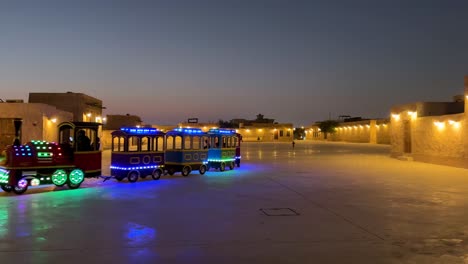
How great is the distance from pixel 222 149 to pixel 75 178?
9437 mm

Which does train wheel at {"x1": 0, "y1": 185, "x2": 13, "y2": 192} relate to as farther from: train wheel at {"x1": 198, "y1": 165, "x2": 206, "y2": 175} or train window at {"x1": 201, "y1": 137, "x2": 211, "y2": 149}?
train window at {"x1": 201, "y1": 137, "x2": 211, "y2": 149}

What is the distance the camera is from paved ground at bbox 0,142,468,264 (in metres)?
6.91

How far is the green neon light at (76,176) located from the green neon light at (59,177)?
24cm

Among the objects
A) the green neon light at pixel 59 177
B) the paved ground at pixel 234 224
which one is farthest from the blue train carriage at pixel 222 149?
the green neon light at pixel 59 177

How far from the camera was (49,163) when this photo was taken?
47.6 feet

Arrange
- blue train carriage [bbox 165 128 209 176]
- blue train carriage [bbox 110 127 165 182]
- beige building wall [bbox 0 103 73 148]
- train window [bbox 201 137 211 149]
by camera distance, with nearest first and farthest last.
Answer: blue train carriage [bbox 110 127 165 182], blue train carriage [bbox 165 128 209 176], train window [bbox 201 137 211 149], beige building wall [bbox 0 103 73 148]

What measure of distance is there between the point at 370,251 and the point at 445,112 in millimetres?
29432

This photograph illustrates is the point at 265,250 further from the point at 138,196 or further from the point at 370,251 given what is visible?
the point at 138,196

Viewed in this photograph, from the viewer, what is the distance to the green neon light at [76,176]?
49.0 feet

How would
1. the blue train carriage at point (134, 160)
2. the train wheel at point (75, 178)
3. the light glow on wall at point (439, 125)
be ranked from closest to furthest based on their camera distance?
the train wheel at point (75, 178)
the blue train carriage at point (134, 160)
the light glow on wall at point (439, 125)

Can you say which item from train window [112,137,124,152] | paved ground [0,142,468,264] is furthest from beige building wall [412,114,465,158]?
train window [112,137,124,152]

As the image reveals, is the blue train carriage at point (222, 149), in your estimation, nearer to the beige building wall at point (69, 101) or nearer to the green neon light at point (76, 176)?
the green neon light at point (76, 176)

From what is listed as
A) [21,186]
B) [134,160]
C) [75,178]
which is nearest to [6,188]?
[21,186]

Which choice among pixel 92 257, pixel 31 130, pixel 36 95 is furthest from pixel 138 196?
pixel 36 95
